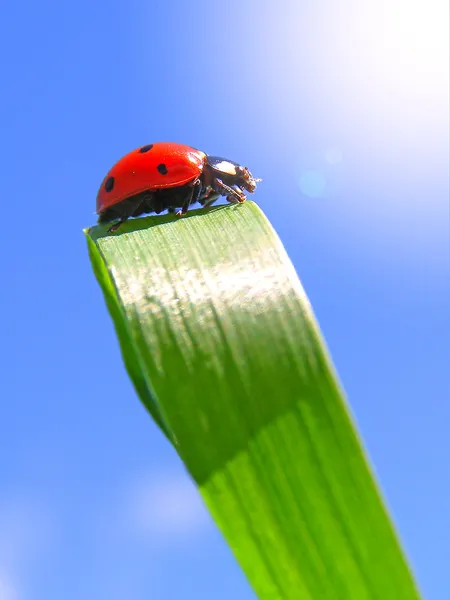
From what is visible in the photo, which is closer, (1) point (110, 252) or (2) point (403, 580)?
(2) point (403, 580)

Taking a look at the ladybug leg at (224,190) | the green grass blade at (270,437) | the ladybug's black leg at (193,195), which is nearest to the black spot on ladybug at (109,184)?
the ladybug's black leg at (193,195)

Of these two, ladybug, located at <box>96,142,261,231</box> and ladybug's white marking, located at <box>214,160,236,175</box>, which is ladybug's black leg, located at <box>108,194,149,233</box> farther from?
ladybug's white marking, located at <box>214,160,236,175</box>

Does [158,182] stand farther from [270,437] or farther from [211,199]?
[270,437]

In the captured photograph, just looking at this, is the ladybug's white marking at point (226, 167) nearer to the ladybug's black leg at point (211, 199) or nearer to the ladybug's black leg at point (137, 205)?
the ladybug's black leg at point (211, 199)

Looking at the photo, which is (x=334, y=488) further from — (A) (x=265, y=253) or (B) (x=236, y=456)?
(A) (x=265, y=253)

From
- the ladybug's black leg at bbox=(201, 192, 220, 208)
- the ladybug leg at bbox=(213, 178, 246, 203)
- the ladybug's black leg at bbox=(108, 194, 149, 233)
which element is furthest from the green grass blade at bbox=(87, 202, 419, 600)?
the ladybug's black leg at bbox=(201, 192, 220, 208)

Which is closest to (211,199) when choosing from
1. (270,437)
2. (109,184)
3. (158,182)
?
(158,182)

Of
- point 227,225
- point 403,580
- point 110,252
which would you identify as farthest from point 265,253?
point 403,580
